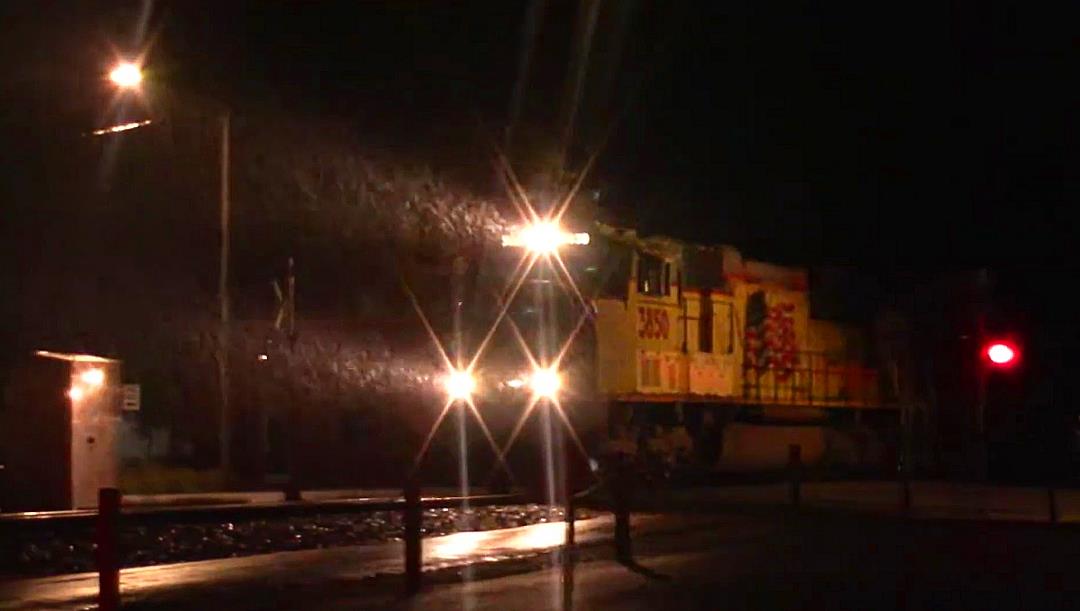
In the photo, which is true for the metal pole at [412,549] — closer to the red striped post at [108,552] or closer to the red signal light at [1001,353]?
the red striped post at [108,552]

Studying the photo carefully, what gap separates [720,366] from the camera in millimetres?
30641

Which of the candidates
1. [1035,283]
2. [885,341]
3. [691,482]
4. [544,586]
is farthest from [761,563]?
[1035,283]

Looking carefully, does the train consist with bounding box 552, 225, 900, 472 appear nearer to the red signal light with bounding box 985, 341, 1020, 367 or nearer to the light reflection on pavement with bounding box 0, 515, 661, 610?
the light reflection on pavement with bounding box 0, 515, 661, 610

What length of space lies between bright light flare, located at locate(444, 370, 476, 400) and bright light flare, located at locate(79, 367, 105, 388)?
6.82 meters

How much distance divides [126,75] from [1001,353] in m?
13.9

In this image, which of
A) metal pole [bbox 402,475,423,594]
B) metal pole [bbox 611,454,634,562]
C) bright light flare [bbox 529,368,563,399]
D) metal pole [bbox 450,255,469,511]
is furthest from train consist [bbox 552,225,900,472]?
metal pole [bbox 402,475,423,594]

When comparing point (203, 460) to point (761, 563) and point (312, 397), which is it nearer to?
point (312, 397)

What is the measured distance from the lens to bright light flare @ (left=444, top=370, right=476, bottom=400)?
1083 inches

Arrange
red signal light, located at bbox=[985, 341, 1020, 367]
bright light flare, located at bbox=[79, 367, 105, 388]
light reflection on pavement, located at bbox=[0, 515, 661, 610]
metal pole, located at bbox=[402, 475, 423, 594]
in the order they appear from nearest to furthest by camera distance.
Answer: light reflection on pavement, located at bbox=[0, 515, 661, 610]
metal pole, located at bbox=[402, 475, 423, 594]
red signal light, located at bbox=[985, 341, 1020, 367]
bright light flare, located at bbox=[79, 367, 105, 388]

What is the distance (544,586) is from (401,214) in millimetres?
25730

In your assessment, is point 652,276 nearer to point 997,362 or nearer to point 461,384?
point 461,384

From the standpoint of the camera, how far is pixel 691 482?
102ft

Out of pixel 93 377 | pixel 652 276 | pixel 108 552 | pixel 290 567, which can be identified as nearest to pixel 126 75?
pixel 93 377

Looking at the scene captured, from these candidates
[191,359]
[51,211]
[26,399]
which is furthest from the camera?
[191,359]
